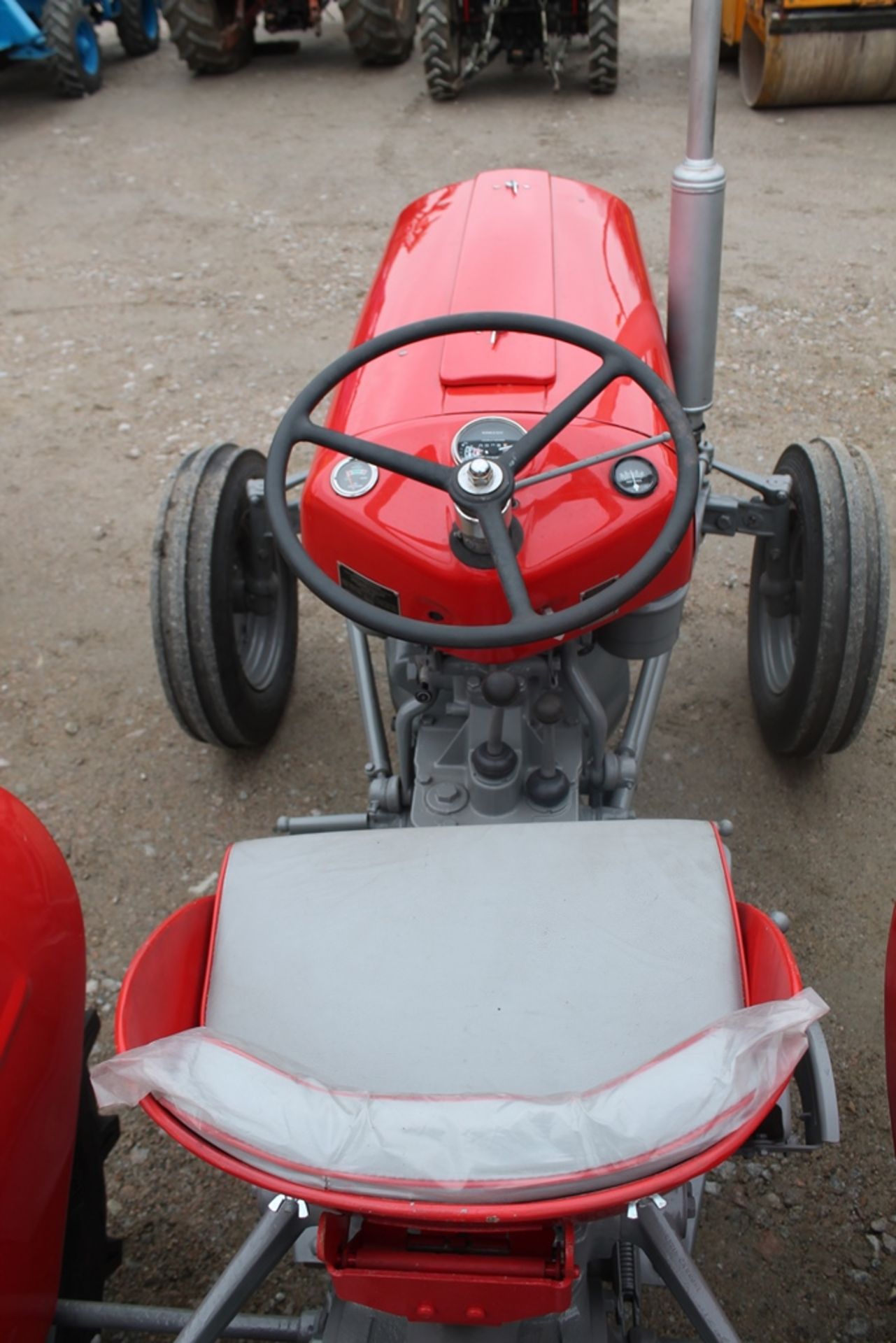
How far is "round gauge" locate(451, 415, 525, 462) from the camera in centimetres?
150

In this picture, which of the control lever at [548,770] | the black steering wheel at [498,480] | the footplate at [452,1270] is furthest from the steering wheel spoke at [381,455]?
the footplate at [452,1270]

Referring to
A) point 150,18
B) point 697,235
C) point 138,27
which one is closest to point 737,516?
point 697,235

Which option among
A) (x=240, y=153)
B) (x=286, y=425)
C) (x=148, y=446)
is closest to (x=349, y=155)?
(x=240, y=153)

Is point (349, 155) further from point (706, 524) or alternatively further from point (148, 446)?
point (706, 524)

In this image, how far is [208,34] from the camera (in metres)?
6.80

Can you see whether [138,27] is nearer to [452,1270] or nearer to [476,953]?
[476,953]

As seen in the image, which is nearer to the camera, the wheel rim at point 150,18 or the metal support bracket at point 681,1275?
the metal support bracket at point 681,1275

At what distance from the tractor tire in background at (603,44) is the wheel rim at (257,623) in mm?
Answer: 5043

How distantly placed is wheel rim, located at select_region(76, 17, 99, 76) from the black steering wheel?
6.58 m

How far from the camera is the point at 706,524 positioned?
224cm

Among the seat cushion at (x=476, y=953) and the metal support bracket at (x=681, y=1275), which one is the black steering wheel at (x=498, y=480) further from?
the metal support bracket at (x=681, y=1275)

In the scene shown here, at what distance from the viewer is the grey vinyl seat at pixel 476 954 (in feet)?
3.78

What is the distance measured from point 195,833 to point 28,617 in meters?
0.96

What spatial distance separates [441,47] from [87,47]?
2.43 metres
